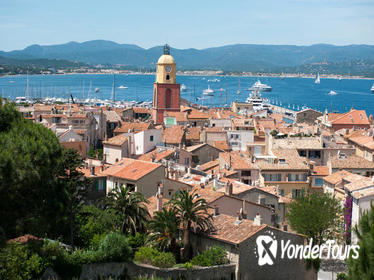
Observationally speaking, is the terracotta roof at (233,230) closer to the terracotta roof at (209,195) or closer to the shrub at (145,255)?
the terracotta roof at (209,195)

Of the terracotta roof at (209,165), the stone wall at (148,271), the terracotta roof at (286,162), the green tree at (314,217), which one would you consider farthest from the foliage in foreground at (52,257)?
the terracotta roof at (286,162)

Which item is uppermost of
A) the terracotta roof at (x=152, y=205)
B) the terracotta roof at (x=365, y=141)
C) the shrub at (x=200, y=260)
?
the terracotta roof at (x=365, y=141)

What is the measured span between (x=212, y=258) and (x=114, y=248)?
398 cm

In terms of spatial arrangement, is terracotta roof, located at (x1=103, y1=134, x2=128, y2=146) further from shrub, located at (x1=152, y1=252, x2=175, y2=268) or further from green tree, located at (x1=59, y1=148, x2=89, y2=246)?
shrub, located at (x1=152, y1=252, x2=175, y2=268)

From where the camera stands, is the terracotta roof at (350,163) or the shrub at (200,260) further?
the terracotta roof at (350,163)

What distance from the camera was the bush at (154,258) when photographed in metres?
20.6

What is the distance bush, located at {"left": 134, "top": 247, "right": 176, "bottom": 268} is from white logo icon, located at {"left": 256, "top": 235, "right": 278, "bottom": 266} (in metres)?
3.53

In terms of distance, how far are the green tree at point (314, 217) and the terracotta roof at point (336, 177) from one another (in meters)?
7.37

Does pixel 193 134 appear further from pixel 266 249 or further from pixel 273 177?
pixel 266 249

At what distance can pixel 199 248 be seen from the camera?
23.5 metres

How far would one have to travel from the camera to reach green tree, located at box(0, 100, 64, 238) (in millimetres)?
15930

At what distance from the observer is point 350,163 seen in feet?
140

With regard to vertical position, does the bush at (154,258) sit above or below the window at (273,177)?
above

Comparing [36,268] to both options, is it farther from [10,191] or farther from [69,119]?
[69,119]
